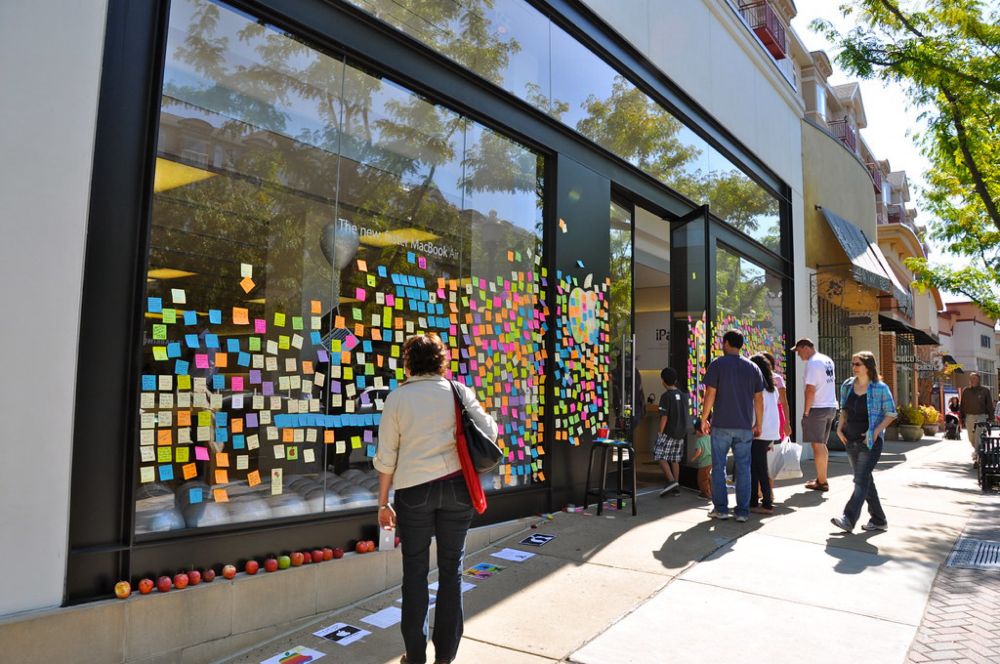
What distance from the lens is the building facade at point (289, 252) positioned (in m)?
3.34

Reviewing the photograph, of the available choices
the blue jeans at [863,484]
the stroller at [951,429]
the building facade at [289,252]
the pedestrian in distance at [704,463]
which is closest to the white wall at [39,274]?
the building facade at [289,252]

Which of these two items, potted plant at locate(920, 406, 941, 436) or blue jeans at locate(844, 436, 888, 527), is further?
potted plant at locate(920, 406, 941, 436)

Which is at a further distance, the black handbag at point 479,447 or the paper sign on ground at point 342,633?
the paper sign on ground at point 342,633

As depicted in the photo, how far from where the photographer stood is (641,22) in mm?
8523

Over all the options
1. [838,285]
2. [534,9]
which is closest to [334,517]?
[534,9]

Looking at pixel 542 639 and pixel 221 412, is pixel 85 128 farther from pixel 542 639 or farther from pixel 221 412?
pixel 542 639

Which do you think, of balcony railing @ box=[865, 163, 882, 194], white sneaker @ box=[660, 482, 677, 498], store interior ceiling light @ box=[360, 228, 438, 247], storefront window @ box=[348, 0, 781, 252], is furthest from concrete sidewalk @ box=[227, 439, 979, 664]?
balcony railing @ box=[865, 163, 882, 194]

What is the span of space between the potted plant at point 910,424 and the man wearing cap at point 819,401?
562 inches

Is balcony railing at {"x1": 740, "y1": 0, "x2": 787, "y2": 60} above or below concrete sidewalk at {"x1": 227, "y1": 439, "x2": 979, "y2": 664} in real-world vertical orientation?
above

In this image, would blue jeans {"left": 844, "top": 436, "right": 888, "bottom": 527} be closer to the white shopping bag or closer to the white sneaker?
A: the white shopping bag

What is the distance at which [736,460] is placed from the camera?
6762mm

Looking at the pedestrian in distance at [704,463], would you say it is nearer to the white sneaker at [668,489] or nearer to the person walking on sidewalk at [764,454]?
the white sneaker at [668,489]

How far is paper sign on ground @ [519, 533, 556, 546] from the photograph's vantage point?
18.7 feet

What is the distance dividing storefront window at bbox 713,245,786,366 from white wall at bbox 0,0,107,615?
887 centimetres
